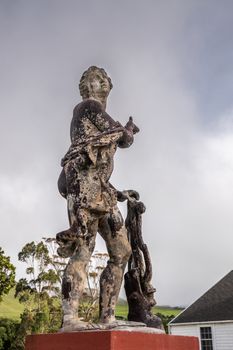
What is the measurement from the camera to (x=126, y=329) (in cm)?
359

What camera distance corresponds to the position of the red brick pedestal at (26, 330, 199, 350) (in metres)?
3.25

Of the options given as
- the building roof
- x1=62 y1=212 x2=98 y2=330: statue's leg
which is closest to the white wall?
the building roof

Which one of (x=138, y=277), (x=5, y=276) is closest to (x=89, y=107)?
(x=138, y=277)

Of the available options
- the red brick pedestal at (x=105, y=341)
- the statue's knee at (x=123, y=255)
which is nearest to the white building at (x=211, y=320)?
the statue's knee at (x=123, y=255)

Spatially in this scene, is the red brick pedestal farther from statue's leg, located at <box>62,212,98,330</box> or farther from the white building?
the white building

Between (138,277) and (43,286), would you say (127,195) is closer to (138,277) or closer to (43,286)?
(138,277)

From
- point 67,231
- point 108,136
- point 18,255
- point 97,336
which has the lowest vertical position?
point 97,336

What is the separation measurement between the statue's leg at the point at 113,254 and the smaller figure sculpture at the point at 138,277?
0.48 meters

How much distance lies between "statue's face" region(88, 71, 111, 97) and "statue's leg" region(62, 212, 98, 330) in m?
1.50

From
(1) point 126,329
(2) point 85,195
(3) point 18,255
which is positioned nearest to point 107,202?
(2) point 85,195

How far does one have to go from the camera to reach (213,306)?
87.0ft

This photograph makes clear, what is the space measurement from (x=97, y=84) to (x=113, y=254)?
1.93 metres

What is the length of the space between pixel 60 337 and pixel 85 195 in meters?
1.35

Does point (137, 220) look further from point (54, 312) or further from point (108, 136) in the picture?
point (54, 312)
